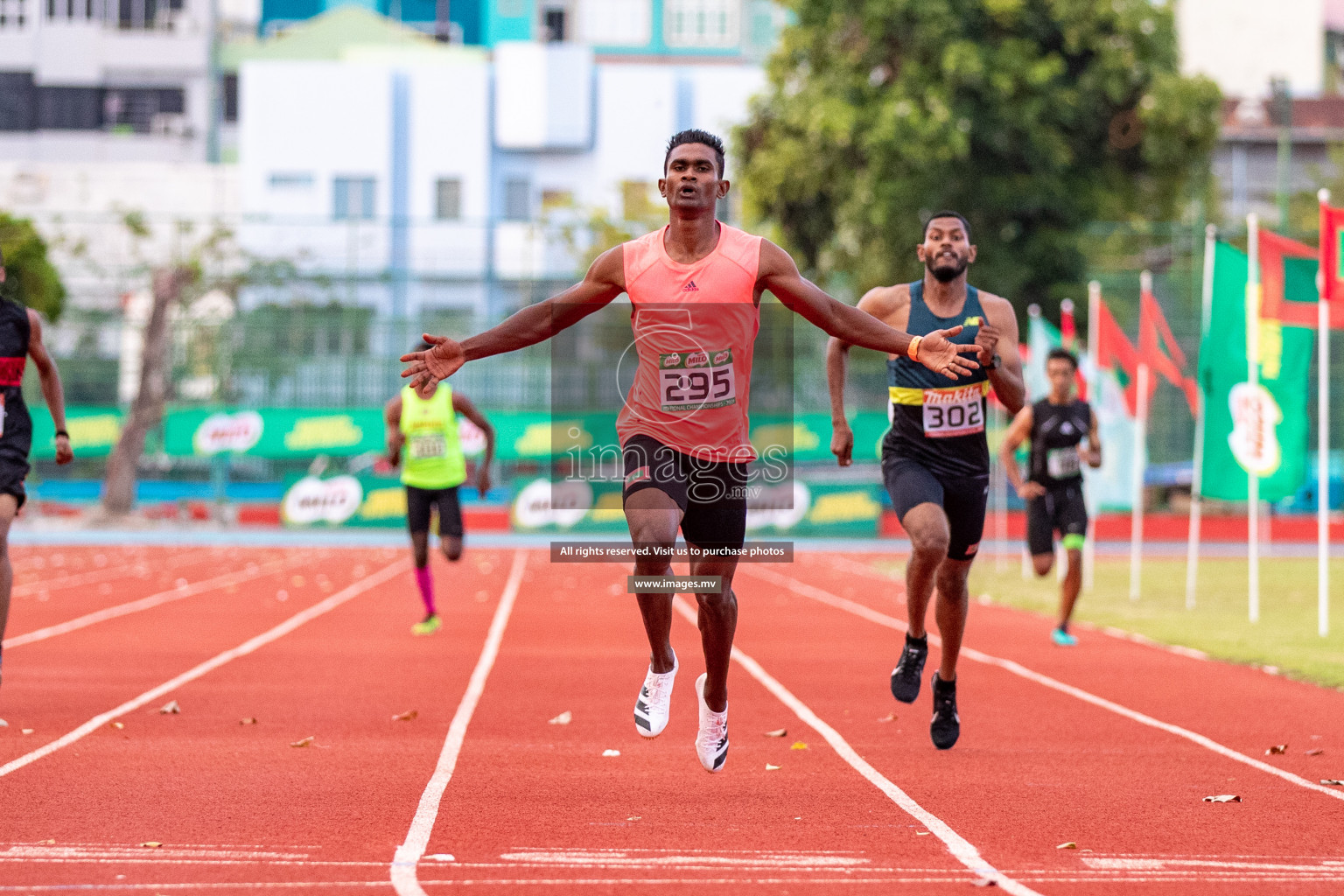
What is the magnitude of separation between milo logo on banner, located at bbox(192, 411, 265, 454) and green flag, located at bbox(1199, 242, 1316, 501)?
19.8 meters

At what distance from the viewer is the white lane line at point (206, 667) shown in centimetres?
704

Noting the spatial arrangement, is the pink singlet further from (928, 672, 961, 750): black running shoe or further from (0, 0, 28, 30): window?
(0, 0, 28, 30): window

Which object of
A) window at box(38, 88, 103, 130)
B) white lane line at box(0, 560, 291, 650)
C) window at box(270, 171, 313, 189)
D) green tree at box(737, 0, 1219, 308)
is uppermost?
window at box(38, 88, 103, 130)

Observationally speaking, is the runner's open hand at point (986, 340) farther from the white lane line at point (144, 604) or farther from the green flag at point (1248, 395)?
the green flag at point (1248, 395)

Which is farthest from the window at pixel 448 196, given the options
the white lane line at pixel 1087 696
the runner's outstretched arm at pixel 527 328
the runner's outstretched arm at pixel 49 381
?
the runner's outstretched arm at pixel 527 328

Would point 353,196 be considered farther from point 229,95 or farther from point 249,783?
point 249,783

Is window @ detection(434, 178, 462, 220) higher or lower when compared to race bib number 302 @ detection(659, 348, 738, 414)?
higher

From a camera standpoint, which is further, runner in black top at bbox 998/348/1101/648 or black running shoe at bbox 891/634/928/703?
runner in black top at bbox 998/348/1101/648

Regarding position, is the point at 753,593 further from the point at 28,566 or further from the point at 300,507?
the point at 300,507

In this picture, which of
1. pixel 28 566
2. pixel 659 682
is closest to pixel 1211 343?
pixel 659 682

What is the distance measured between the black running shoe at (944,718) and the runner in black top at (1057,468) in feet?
16.8

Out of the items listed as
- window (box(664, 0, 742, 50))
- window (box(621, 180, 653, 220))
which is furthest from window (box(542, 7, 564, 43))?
window (box(621, 180, 653, 220))

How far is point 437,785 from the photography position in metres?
6.41

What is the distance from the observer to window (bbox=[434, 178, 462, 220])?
5125 centimetres
